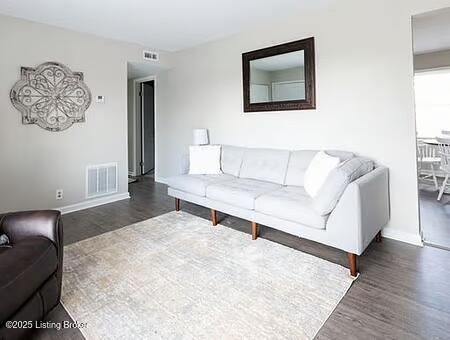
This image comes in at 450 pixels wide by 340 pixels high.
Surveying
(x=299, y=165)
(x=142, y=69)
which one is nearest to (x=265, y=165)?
(x=299, y=165)

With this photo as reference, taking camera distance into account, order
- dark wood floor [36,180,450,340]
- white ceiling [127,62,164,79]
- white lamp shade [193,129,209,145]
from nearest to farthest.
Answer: dark wood floor [36,180,450,340] → white lamp shade [193,129,209,145] → white ceiling [127,62,164,79]

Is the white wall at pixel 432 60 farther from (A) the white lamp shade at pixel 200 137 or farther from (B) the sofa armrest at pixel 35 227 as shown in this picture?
(B) the sofa armrest at pixel 35 227

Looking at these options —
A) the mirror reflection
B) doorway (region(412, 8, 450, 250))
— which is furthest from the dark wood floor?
the mirror reflection

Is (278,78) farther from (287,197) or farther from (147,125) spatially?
(147,125)

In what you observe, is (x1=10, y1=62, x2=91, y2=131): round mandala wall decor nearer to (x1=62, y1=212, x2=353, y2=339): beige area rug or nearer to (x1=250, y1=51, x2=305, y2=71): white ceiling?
(x1=62, y1=212, x2=353, y2=339): beige area rug

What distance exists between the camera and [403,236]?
8.61ft

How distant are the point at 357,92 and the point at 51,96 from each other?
3.69 metres

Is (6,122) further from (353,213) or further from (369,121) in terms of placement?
(369,121)

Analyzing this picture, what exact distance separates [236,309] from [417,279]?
139cm

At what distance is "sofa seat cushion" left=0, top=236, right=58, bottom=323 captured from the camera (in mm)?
1184

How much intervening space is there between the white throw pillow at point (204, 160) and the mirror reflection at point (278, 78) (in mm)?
917

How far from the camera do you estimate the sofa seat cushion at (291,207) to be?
7.21 ft

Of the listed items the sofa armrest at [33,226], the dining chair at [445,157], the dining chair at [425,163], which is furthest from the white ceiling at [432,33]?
the sofa armrest at [33,226]

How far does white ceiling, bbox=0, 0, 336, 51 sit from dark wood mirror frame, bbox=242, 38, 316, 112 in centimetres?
35
